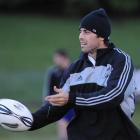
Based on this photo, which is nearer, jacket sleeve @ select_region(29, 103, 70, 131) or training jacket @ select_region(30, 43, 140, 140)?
training jacket @ select_region(30, 43, 140, 140)

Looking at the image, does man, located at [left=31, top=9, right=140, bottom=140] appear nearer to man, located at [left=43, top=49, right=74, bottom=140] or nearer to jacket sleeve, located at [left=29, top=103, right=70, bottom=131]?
jacket sleeve, located at [left=29, top=103, right=70, bottom=131]

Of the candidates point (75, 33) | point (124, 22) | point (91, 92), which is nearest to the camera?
point (91, 92)

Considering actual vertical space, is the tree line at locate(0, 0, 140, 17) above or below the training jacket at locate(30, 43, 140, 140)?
below

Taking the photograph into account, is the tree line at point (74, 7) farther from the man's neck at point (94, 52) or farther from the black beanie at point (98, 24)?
the man's neck at point (94, 52)

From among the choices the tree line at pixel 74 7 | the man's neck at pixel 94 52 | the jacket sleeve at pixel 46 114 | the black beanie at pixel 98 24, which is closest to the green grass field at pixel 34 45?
the tree line at pixel 74 7

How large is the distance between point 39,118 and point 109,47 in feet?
3.31

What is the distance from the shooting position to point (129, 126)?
821 centimetres

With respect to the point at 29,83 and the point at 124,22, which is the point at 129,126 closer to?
the point at 29,83

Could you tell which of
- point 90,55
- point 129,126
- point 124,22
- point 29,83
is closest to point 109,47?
point 90,55

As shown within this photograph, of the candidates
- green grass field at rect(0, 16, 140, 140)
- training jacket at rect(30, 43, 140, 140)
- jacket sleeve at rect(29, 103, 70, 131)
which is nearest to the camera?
training jacket at rect(30, 43, 140, 140)

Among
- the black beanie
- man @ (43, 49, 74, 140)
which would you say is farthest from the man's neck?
man @ (43, 49, 74, 140)

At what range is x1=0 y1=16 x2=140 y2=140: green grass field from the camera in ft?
69.7

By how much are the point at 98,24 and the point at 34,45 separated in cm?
1999

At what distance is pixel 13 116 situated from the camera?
26.8ft
